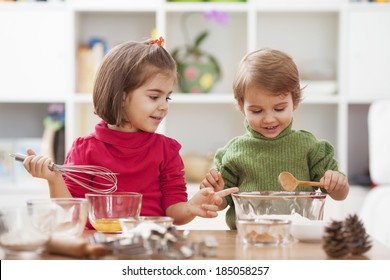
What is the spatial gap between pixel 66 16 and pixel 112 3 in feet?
0.82

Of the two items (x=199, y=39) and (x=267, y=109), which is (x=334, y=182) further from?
(x=199, y=39)

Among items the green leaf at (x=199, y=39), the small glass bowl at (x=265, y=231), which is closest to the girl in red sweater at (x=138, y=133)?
the small glass bowl at (x=265, y=231)

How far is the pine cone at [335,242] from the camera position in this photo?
920 millimetres

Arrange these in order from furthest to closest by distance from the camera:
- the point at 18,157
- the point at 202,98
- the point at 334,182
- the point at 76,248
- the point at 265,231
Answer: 1. the point at 202,98
2. the point at 334,182
3. the point at 18,157
4. the point at 265,231
5. the point at 76,248

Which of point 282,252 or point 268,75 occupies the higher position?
point 268,75

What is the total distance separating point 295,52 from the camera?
152 inches

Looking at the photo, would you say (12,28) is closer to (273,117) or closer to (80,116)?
(80,116)

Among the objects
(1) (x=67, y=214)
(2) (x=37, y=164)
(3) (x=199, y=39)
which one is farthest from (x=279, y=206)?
(3) (x=199, y=39)

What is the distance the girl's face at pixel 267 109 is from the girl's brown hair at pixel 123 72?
0.55ft

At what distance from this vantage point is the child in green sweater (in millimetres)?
1398

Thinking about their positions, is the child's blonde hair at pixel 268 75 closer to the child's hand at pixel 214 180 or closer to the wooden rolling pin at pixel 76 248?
the child's hand at pixel 214 180

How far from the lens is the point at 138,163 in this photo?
1.46m

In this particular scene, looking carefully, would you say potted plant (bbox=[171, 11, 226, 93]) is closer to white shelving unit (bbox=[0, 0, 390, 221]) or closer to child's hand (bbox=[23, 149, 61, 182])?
white shelving unit (bbox=[0, 0, 390, 221])

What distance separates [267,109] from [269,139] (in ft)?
0.34
